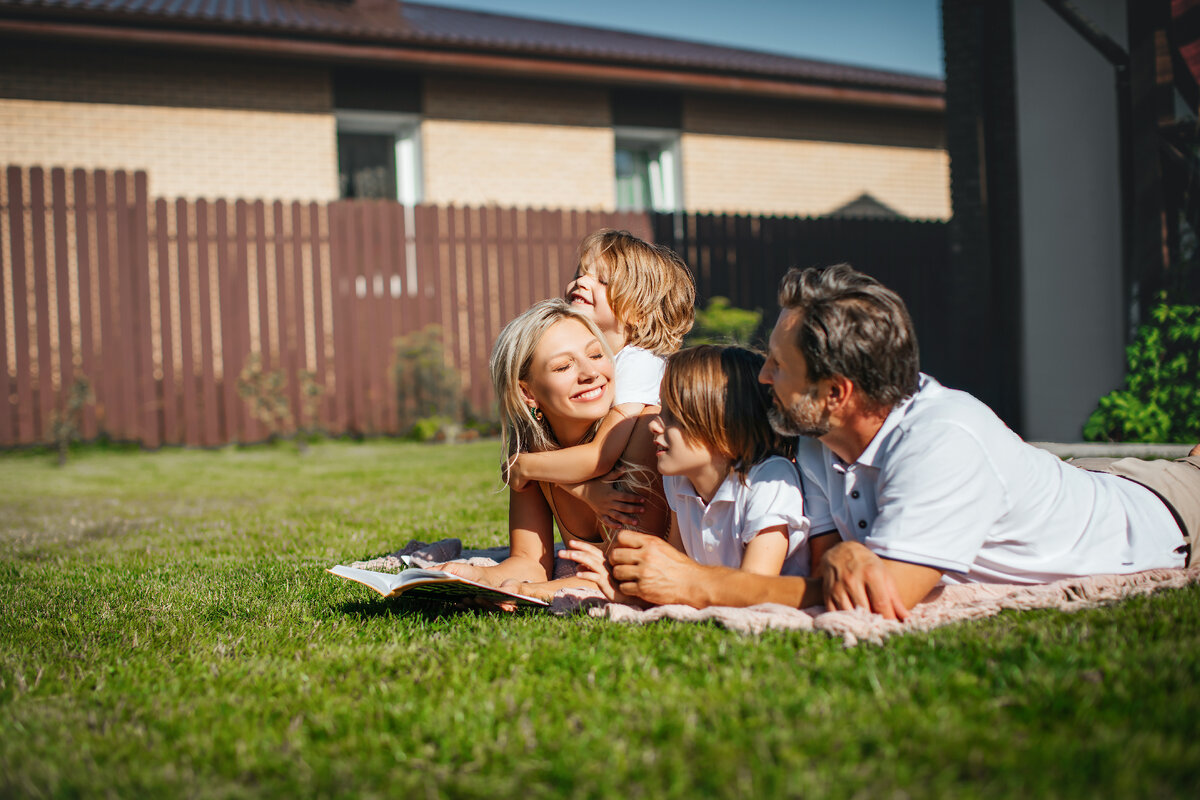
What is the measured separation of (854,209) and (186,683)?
559 inches

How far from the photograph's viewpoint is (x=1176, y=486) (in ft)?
9.32

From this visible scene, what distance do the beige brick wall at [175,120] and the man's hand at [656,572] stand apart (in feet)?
33.5

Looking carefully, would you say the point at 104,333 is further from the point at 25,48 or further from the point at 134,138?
the point at 25,48

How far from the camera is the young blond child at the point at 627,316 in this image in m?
3.31

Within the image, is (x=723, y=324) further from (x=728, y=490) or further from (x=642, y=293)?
(x=728, y=490)

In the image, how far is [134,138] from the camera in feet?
36.6

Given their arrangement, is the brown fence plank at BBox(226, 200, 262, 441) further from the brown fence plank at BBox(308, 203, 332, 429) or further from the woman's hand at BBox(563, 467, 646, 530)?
the woman's hand at BBox(563, 467, 646, 530)

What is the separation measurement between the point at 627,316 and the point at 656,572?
4.52 feet

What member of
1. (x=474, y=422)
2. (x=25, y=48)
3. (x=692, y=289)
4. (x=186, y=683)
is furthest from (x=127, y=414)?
(x=186, y=683)

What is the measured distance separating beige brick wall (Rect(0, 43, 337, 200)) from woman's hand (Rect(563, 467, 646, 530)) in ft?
31.5

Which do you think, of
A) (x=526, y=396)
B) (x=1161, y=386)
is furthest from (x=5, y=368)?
(x=1161, y=386)

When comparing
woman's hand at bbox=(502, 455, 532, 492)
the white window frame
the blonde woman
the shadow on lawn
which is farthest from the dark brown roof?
the shadow on lawn

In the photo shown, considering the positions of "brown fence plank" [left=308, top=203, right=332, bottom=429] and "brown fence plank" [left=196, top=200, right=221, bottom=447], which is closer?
"brown fence plank" [left=196, top=200, right=221, bottom=447]

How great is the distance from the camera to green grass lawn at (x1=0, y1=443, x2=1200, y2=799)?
157 centimetres
